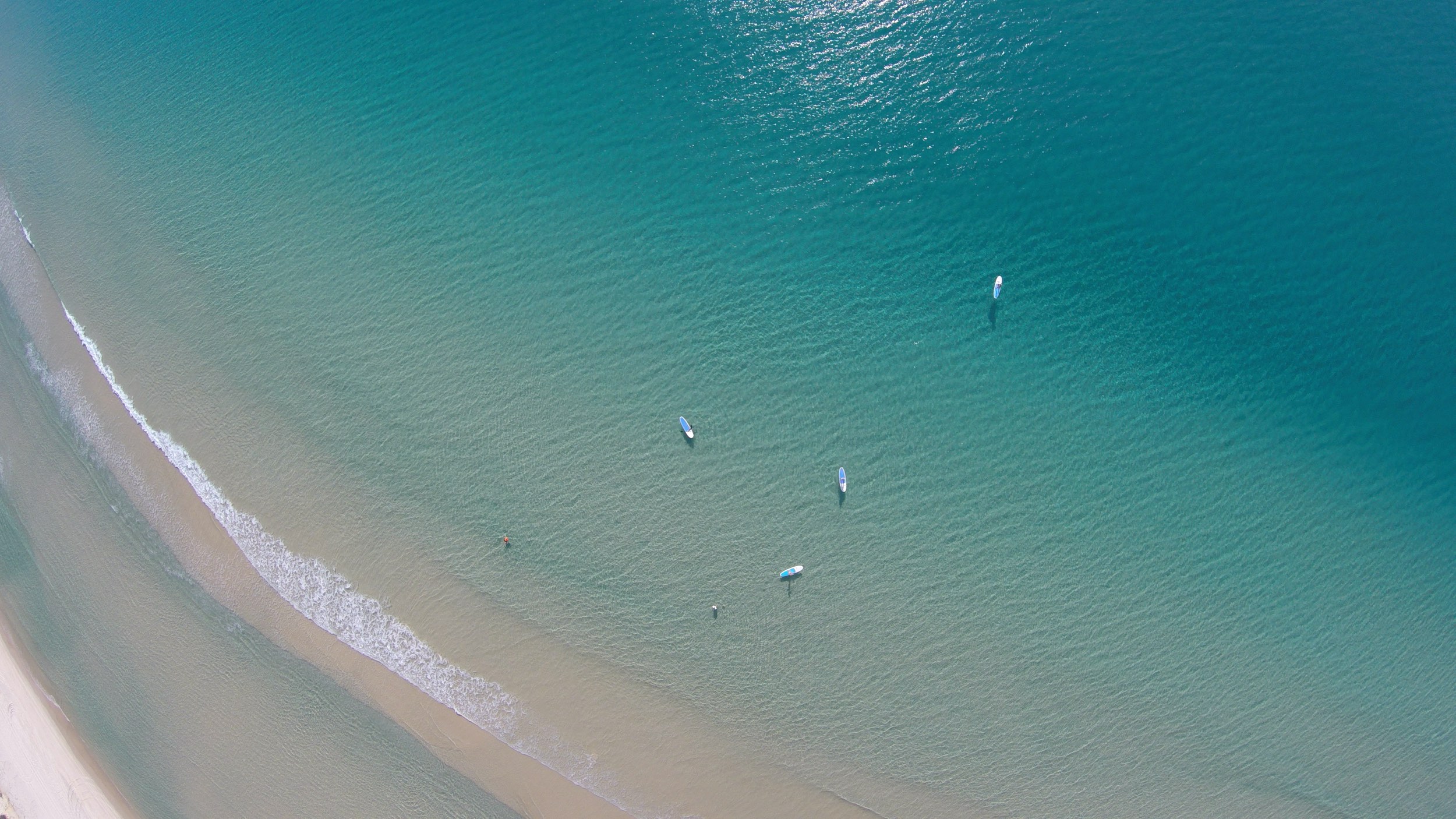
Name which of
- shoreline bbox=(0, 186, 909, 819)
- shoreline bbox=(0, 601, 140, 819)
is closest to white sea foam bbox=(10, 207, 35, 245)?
shoreline bbox=(0, 186, 909, 819)

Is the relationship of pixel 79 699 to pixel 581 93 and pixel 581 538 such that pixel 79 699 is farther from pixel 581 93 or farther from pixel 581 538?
pixel 581 93

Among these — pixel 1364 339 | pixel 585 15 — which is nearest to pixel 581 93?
pixel 585 15

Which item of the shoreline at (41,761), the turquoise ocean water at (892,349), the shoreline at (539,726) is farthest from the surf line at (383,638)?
the shoreline at (41,761)

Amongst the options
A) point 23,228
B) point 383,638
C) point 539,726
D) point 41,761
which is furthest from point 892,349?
point 23,228

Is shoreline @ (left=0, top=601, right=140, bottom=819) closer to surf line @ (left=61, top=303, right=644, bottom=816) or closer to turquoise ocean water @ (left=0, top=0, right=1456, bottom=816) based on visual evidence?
surf line @ (left=61, top=303, right=644, bottom=816)

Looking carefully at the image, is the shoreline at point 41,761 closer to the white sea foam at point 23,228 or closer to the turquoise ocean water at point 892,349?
the turquoise ocean water at point 892,349

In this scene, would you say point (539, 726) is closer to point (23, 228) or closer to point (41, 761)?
point (41, 761)
